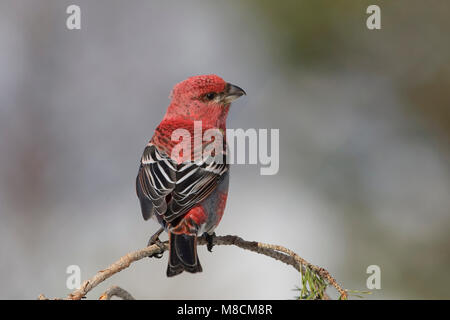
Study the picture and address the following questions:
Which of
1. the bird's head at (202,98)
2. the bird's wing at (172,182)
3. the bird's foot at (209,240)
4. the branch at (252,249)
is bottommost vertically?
the bird's foot at (209,240)

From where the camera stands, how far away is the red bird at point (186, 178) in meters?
2.64

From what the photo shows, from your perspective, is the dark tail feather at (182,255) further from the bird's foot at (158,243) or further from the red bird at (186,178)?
the bird's foot at (158,243)

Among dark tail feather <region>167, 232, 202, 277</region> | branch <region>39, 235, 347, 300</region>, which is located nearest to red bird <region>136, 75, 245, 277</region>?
dark tail feather <region>167, 232, 202, 277</region>

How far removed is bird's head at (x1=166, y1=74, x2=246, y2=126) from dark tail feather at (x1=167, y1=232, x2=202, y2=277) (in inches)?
41.2

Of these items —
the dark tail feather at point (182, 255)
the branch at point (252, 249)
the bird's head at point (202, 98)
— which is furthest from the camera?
the bird's head at point (202, 98)

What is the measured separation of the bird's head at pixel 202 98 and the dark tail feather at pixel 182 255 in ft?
3.44

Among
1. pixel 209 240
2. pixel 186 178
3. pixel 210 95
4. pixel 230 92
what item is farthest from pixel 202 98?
pixel 209 240

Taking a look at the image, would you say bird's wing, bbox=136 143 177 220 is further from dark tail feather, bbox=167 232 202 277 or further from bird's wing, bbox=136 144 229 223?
dark tail feather, bbox=167 232 202 277

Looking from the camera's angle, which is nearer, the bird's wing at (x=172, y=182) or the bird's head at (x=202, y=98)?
the bird's wing at (x=172, y=182)

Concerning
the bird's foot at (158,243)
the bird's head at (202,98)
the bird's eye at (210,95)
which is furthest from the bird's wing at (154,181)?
the bird's eye at (210,95)

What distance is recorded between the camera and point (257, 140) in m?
3.90

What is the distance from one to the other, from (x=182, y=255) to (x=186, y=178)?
50 centimetres

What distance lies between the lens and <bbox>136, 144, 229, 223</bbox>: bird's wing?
2.71 metres
